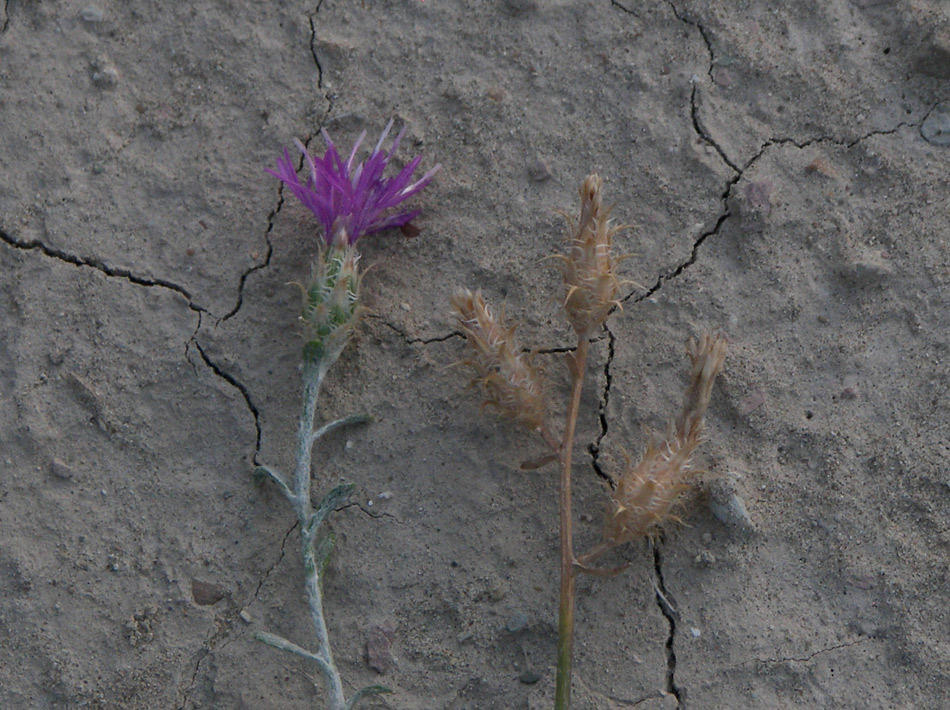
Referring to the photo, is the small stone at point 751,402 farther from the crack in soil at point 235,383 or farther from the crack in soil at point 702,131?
the crack in soil at point 235,383

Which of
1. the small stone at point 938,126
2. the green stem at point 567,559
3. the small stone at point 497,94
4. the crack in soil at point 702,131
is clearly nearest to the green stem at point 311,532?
the green stem at point 567,559

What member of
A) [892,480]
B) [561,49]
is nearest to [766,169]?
[561,49]

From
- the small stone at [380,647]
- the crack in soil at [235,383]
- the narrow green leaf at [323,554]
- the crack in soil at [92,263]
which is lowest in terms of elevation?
the small stone at [380,647]

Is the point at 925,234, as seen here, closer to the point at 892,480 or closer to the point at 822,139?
the point at 822,139

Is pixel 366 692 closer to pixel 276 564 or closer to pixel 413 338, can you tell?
pixel 276 564

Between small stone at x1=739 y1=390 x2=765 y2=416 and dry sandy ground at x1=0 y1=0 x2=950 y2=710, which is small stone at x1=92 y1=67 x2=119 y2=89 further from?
small stone at x1=739 y1=390 x2=765 y2=416

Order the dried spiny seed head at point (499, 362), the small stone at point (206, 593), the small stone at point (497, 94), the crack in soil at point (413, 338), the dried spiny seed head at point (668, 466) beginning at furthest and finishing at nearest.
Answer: the small stone at point (497, 94), the crack in soil at point (413, 338), the small stone at point (206, 593), the dried spiny seed head at point (499, 362), the dried spiny seed head at point (668, 466)
